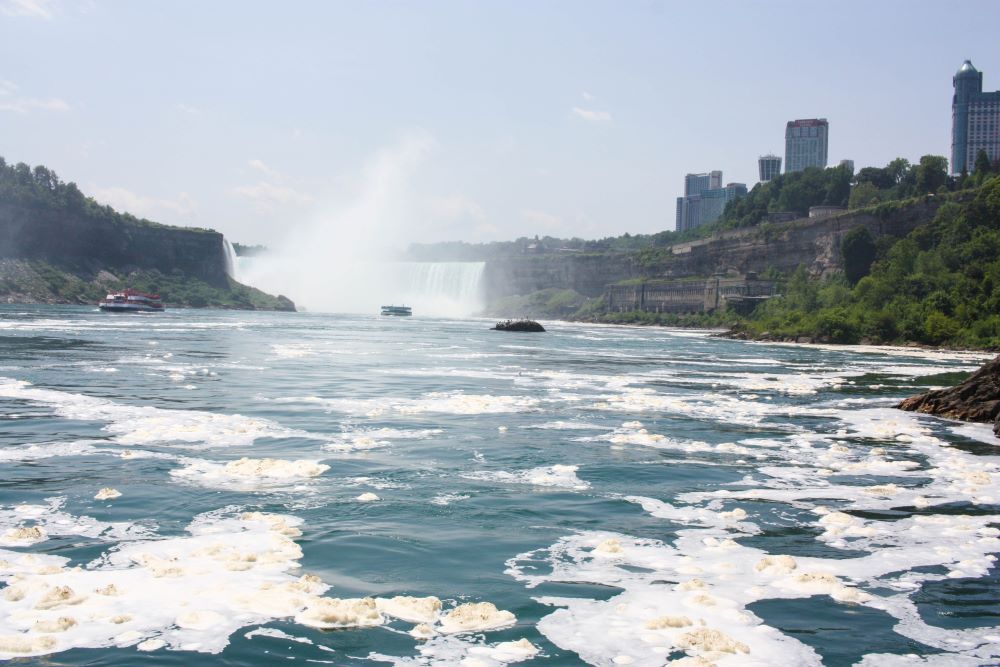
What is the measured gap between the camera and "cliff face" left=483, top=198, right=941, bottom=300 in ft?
389

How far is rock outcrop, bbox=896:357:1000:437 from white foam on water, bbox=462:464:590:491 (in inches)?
582

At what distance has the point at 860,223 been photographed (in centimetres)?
12062


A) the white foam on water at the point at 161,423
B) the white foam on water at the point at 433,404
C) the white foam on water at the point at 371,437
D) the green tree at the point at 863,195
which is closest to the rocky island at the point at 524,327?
the white foam on water at the point at 433,404

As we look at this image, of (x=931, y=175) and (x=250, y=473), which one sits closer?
(x=250, y=473)

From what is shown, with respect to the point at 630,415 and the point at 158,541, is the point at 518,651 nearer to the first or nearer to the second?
the point at 158,541

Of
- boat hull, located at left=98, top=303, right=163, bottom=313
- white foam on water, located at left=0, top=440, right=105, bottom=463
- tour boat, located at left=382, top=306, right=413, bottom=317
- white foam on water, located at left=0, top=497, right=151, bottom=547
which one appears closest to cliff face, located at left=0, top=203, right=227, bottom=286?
tour boat, located at left=382, top=306, right=413, bottom=317

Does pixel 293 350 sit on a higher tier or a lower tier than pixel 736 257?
lower

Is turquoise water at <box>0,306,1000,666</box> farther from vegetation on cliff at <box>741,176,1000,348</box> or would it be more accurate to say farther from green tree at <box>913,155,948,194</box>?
green tree at <box>913,155,948,194</box>

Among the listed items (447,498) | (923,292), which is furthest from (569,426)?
(923,292)

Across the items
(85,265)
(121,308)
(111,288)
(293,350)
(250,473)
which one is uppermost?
(85,265)

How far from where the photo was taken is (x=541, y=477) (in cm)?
1576

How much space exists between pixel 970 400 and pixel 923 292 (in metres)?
66.3

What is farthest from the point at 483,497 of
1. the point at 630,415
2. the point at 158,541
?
the point at 630,415

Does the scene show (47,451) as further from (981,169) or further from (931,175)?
(931,175)
